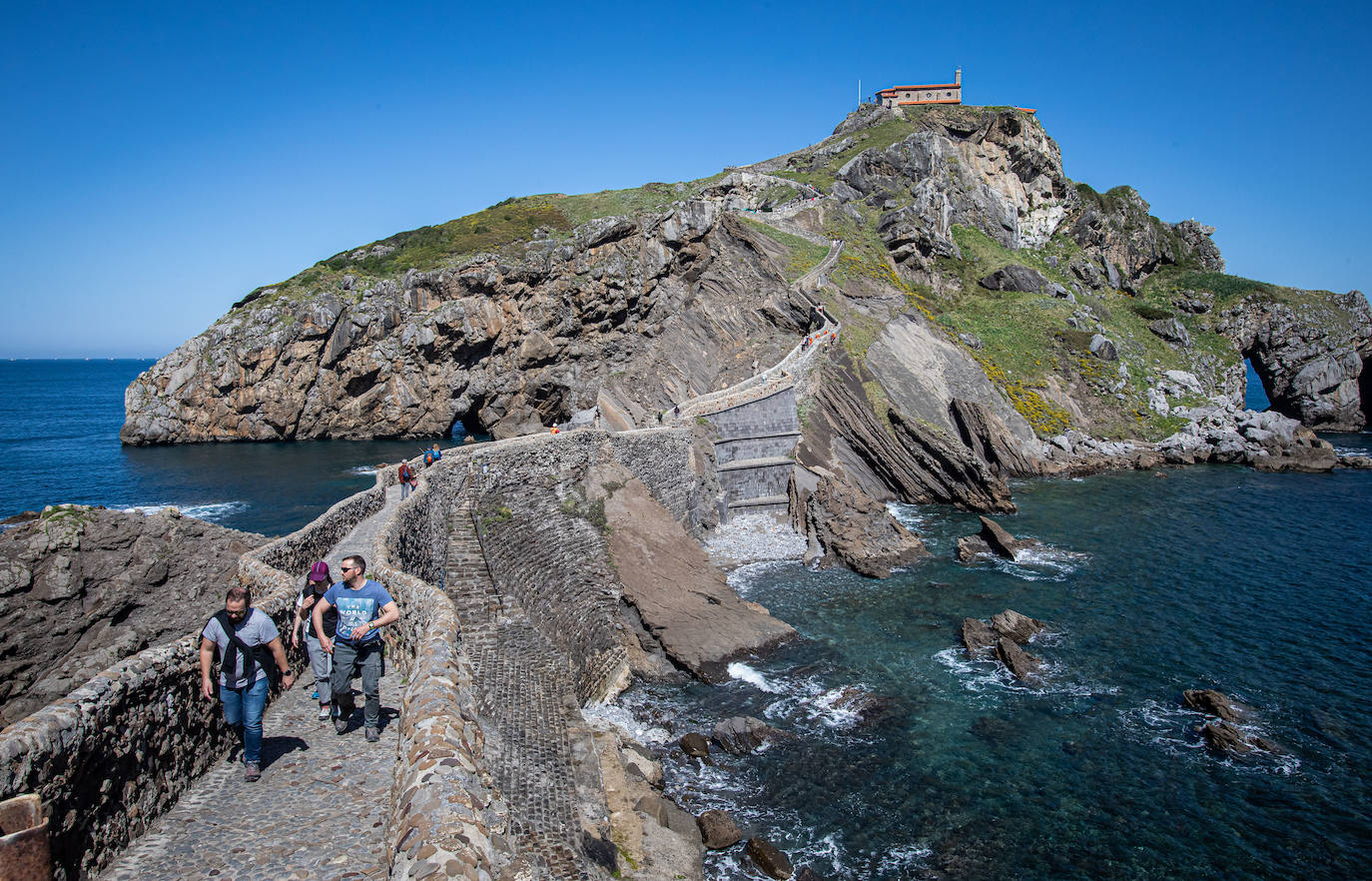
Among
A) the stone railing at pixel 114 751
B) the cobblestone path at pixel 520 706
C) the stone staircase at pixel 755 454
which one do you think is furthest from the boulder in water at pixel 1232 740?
the stone staircase at pixel 755 454

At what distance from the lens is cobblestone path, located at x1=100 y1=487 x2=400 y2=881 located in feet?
20.0

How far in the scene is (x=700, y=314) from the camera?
4969cm

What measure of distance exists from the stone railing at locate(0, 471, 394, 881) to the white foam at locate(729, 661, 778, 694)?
567 inches

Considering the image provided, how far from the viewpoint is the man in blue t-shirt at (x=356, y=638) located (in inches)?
328

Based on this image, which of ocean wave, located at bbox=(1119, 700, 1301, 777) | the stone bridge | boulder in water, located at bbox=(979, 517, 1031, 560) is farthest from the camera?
boulder in water, located at bbox=(979, 517, 1031, 560)

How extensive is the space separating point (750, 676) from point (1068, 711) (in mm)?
8434

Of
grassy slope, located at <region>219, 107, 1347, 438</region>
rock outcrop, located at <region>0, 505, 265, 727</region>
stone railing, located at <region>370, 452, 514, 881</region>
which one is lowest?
rock outcrop, located at <region>0, 505, 265, 727</region>

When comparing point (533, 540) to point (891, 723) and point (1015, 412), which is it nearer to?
point (891, 723)

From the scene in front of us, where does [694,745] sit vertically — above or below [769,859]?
above

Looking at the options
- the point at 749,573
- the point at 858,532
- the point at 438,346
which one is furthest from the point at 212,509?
the point at 858,532

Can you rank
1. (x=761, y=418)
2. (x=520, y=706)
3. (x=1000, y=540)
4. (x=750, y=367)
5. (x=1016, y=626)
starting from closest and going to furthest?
(x=520, y=706), (x=1016, y=626), (x=1000, y=540), (x=761, y=418), (x=750, y=367)

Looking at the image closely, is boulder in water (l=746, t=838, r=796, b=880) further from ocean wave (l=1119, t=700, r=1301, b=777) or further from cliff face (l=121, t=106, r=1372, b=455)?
cliff face (l=121, t=106, r=1372, b=455)

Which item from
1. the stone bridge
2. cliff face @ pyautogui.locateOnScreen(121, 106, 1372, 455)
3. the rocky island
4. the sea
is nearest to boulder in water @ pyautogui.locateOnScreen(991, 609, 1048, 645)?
the rocky island

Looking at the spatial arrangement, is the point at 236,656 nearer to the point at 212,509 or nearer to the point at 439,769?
the point at 439,769
